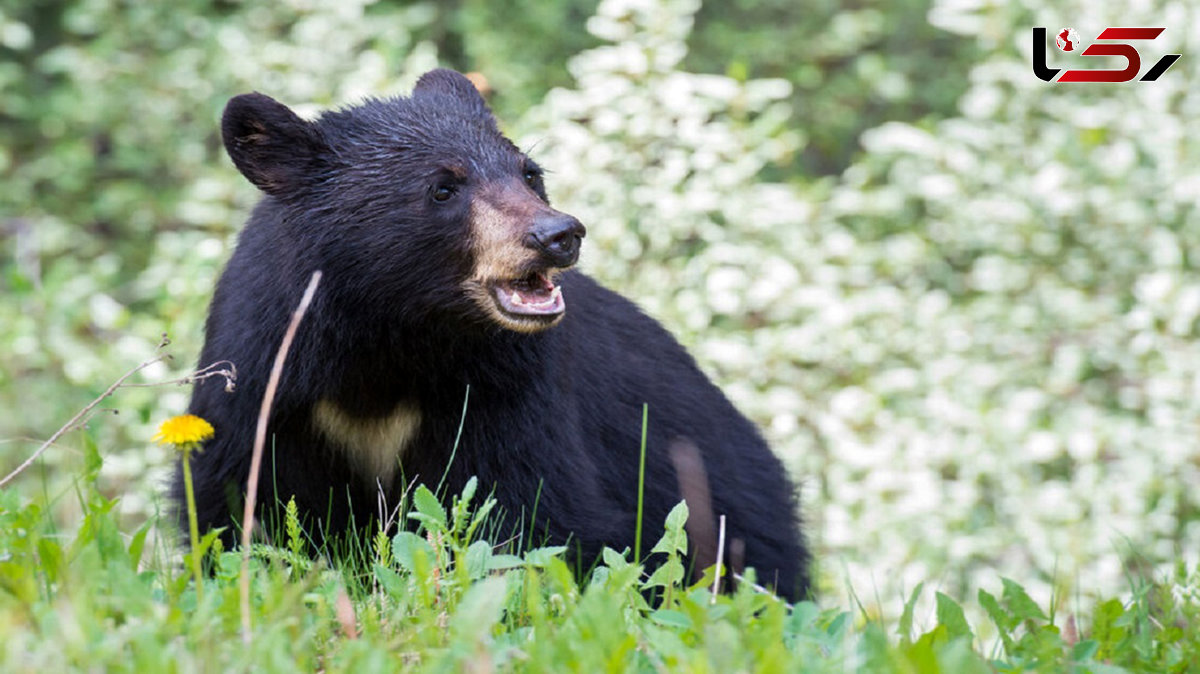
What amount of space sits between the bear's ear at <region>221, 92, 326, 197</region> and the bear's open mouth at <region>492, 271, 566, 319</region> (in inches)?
25.4

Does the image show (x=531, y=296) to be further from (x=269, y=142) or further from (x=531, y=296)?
(x=269, y=142)

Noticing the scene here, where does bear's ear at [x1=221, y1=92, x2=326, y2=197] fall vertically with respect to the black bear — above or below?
above

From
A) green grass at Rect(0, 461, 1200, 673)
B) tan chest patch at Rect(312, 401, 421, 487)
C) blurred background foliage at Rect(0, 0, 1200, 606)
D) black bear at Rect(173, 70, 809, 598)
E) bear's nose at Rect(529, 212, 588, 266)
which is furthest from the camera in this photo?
blurred background foliage at Rect(0, 0, 1200, 606)

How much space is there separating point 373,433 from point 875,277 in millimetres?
4503

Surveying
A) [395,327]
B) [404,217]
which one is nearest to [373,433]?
[395,327]

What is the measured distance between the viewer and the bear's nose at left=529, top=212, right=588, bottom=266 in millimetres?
3758

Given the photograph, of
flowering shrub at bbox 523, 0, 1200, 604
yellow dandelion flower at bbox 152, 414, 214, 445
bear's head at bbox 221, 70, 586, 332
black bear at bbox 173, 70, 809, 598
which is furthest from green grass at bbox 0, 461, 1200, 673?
flowering shrub at bbox 523, 0, 1200, 604

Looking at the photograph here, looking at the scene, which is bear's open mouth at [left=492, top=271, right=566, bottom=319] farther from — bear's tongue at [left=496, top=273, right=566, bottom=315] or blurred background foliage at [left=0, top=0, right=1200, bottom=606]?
blurred background foliage at [left=0, top=0, right=1200, bottom=606]

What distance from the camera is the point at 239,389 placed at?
3922mm

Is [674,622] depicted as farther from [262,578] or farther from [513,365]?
[513,365]

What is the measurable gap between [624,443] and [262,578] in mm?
1864

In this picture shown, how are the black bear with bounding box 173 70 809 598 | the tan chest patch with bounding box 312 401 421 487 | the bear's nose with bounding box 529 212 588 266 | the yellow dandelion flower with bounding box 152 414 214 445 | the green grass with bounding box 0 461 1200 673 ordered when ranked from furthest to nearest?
the tan chest patch with bounding box 312 401 421 487
the black bear with bounding box 173 70 809 598
the bear's nose with bounding box 529 212 588 266
the yellow dandelion flower with bounding box 152 414 214 445
the green grass with bounding box 0 461 1200 673

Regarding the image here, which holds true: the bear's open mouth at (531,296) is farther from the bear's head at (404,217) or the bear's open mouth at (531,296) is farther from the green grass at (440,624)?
the green grass at (440,624)

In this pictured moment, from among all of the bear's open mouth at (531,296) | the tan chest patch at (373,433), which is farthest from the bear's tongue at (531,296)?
the tan chest patch at (373,433)
